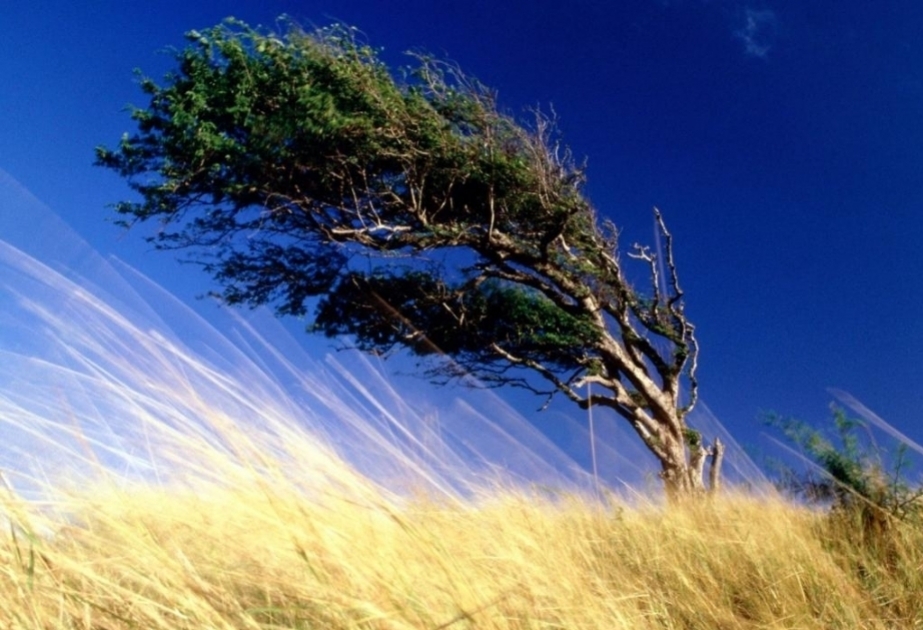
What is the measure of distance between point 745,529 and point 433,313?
8440 millimetres

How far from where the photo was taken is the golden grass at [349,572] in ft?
6.34

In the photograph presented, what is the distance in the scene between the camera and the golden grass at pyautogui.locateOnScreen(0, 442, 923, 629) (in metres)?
1.93

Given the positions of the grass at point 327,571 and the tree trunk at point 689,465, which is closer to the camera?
the grass at point 327,571

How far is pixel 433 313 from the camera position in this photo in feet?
41.8

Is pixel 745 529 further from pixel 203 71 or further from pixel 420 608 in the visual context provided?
pixel 203 71

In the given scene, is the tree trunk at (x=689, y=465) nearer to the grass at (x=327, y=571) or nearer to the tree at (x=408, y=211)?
the tree at (x=408, y=211)

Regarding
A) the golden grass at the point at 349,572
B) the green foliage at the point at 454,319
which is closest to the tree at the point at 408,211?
the green foliage at the point at 454,319

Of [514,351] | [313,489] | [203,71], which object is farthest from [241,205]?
[313,489]

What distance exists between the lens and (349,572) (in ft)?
6.53

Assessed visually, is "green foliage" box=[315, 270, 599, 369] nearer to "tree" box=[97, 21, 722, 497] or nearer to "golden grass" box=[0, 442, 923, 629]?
"tree" box=[97, 21, 722, 497]

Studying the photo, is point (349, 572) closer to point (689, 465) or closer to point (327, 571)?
point (327, 571)

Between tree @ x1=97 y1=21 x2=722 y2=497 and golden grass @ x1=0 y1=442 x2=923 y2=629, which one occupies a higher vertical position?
tree @ x1=97 y1=21 x2=722 y2=497

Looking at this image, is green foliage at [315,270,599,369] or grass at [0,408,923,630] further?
green foliage at [315,270,599,369]

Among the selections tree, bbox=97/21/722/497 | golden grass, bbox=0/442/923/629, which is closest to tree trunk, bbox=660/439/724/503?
tree, bbox=97/21/722/497
